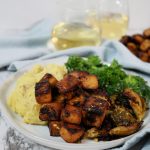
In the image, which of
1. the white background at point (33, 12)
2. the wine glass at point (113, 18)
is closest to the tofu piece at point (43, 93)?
the wine glass at point (113, 18)

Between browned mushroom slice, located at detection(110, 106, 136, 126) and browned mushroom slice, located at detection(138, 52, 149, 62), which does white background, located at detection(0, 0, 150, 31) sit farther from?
browned mushroom slice, located at detection(110, 106, 136, 126)

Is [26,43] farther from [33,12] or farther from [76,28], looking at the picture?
[33,12]

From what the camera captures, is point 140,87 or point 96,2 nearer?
point 140,87

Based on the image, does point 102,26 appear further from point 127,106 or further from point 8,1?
point 127,106

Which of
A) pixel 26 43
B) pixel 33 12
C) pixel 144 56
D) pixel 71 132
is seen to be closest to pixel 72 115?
pixel 71 132

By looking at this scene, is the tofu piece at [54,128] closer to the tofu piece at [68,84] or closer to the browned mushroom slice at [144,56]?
the tofu piece at [68,84]

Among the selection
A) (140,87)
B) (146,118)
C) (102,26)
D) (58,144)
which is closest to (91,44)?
(102,26)
